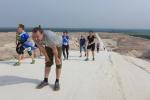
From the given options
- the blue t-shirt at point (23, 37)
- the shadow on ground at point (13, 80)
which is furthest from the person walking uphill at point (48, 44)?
the blue t-shirt at point (23, 37)

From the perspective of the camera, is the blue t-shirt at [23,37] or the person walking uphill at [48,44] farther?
the blue t-shirt at [23,37]

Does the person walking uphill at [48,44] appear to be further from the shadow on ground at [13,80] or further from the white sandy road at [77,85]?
the shadow on ground at [13,80]

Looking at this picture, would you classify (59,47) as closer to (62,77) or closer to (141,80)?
(62,77)

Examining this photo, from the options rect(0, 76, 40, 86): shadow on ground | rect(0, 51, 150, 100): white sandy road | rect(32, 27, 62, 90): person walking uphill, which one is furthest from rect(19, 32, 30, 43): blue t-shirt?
rect(32, 27, 62, 90): person walking uphill

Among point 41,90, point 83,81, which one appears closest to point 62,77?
point 83,81

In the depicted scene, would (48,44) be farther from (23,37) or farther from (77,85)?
(23,37)

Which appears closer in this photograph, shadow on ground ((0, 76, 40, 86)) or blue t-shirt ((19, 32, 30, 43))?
shadow on ground ((0, 76, 40, 86))

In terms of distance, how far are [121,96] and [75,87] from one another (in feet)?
4.68

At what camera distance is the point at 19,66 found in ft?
45.4

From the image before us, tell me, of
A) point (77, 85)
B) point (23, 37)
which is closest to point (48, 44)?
point (77, 85)

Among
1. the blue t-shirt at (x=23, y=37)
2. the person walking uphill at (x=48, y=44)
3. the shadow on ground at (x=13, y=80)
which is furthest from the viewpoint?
the blue t-shirt at (x=23, y=37)

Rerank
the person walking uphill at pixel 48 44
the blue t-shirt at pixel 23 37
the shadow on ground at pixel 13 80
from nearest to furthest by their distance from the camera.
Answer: the person walking uphill at pixel 48 44 → the shadow on ground at pixel 13 80 → the blue t-shirt at pixel 23 37

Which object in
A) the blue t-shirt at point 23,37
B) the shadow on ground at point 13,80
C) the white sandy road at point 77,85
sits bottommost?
the white sandy road at point 77,85

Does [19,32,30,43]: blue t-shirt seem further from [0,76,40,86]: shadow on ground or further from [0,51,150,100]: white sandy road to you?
[0,76,40,86]: shadow on ground
